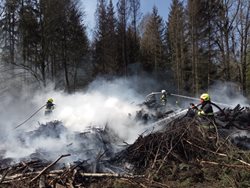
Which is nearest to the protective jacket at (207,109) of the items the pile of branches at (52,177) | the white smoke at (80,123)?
the white smoke at (80,123)

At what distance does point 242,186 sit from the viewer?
6832 mm

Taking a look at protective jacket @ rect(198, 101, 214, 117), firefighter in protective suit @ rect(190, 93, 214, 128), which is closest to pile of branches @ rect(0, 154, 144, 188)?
firefighter in protective suit @ rect(190, 93, 214, 128)

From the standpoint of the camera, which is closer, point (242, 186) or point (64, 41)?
point (242, 186)

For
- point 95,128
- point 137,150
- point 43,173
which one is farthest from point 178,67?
point 43,173

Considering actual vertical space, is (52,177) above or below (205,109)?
below

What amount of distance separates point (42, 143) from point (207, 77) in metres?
23.0

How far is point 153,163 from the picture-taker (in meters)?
8.42

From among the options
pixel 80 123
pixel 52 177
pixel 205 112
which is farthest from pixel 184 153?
pixel 80 123

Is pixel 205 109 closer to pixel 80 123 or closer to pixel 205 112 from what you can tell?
pixel 205 112

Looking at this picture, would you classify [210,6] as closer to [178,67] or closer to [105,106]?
[178,67]

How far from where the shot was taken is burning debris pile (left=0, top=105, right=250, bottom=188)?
7453 millimetres

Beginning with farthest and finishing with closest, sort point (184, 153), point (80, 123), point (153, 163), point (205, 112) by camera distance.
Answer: point (80, 123), point (205, 112), point (184, 153), point (153, 163)

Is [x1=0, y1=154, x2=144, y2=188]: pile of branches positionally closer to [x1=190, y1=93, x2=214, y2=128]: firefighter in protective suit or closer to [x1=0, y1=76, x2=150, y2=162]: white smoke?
[x1=0, y1=76, x2=150, y2=162]: white smoke

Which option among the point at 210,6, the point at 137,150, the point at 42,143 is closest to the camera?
the point at 137,150
